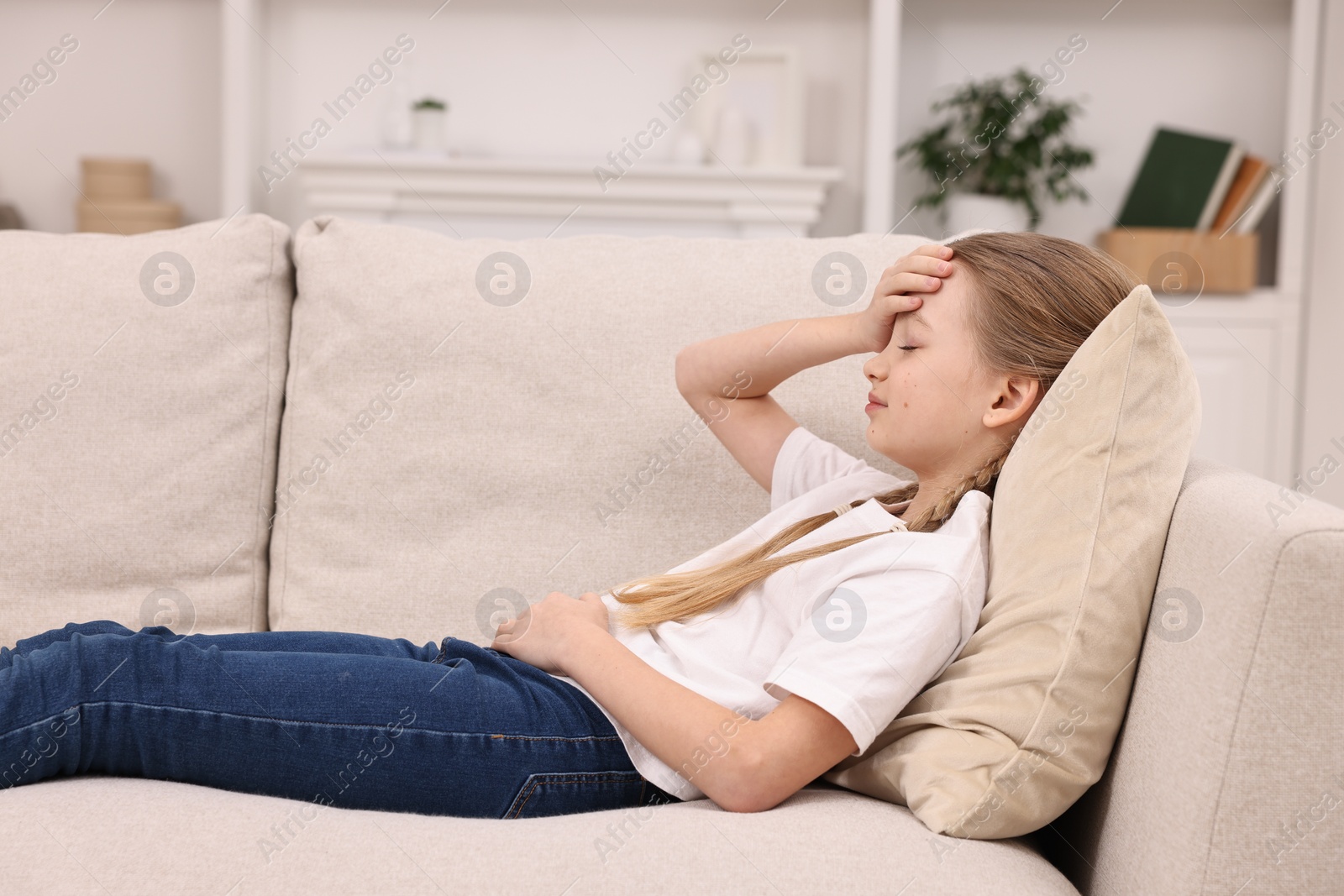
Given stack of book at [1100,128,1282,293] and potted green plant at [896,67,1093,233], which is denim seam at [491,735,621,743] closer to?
potted green plant at [896,67,1093,233]

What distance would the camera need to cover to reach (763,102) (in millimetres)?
2955

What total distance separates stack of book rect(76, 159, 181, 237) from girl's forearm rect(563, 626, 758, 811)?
94.5 inches

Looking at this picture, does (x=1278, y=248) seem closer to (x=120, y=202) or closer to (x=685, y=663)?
(x=685, y=663)

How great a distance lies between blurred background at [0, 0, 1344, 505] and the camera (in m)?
2.80

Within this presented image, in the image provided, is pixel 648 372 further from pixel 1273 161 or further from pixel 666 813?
pixel 1273 161

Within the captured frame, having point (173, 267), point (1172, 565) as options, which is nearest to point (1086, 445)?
point (1172, 565)

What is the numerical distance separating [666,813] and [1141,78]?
9.47 ft

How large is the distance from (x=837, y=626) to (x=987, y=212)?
2214 mm

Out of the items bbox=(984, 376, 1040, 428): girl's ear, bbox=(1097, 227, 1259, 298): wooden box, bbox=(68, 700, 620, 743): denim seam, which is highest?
bbox=(1097, 227, 1259, 298): wooden box

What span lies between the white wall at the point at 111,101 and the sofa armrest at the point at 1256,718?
300cm

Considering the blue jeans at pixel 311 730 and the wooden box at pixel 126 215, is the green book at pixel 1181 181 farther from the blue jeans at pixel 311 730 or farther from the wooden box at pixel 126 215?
the wooden box at pixel 126 215

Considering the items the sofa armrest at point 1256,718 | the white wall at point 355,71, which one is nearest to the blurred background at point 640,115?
the white wall at point 355,71

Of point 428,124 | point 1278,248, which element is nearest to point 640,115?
point 428,124

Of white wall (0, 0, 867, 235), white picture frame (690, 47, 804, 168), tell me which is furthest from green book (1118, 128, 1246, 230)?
white picture frame (690, 47, 804, 168)
